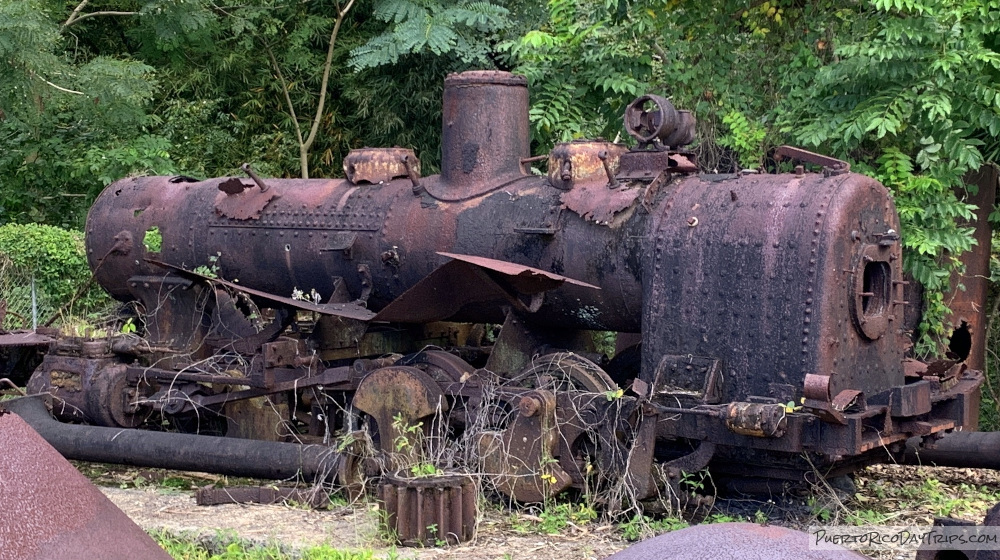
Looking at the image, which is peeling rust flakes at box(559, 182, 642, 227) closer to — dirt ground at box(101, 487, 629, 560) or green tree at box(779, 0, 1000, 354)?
dirt ground at box(101, 487, 629, 560)

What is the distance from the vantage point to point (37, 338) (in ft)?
28.1

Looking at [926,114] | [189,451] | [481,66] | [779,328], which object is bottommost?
[189,451]

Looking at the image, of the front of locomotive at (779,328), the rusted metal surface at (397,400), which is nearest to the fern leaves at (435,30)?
the rusted metal surface at (397,400)

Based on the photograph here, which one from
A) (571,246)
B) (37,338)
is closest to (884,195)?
(571,246)

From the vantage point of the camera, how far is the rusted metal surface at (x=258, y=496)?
670cm

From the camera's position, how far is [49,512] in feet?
12.1

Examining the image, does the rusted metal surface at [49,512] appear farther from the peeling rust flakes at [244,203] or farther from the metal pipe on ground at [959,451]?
the metal pipe on ground at [959,451]

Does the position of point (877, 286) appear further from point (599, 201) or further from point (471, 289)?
point (471, 289)

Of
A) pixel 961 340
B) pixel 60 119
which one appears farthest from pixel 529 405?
pixel 60 119

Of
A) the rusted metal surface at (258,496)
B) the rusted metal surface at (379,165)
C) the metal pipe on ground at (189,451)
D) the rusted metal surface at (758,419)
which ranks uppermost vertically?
the rusted metal surface at (379,165)

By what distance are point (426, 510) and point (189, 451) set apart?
2087 mm

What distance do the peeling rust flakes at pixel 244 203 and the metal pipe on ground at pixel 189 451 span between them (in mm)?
1574

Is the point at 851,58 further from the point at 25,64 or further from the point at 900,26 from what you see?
the point at 25,64

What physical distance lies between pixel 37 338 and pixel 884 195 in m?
5.74
